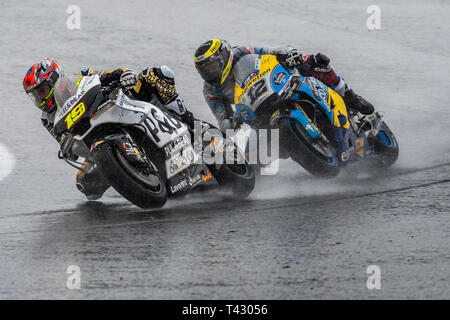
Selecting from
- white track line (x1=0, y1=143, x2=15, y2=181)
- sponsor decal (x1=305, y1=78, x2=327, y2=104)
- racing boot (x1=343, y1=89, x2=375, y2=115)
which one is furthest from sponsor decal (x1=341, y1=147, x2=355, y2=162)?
white track line (x1=0, y1=143, x2=15, y2=181)

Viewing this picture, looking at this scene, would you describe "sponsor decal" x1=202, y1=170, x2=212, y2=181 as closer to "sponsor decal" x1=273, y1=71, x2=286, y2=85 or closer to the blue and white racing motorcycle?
the blue and white racing motorcycle

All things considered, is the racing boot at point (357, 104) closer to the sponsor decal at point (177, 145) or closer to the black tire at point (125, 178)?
the sponsor decal at point (177, 145)

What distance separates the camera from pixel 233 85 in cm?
770

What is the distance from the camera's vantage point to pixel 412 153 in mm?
8711

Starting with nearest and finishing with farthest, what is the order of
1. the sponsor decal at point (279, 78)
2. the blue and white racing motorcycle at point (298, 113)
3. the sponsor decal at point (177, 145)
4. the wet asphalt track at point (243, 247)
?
the wet asphalt track at point (243, 247) < the sponsor decal at point (177, 145) < the blue and white racing motorcycle at point (298, 113) < the sponsor decal at point (279, 78)

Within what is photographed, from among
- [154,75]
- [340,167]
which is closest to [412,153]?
[340,167]

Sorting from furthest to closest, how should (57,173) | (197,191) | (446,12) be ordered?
(446,12) → (57,173) → (197,191)

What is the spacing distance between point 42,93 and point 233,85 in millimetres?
1928

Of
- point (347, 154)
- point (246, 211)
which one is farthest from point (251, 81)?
point (246, 211)

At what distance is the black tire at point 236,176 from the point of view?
712 centimetres

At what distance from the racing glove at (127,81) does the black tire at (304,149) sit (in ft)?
4.59

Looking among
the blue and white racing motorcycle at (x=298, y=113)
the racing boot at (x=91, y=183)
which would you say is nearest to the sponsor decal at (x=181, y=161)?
the blue and white racing motorcycle at (x=298, y=113)

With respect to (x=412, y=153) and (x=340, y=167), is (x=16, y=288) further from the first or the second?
(x=412, y=153)
